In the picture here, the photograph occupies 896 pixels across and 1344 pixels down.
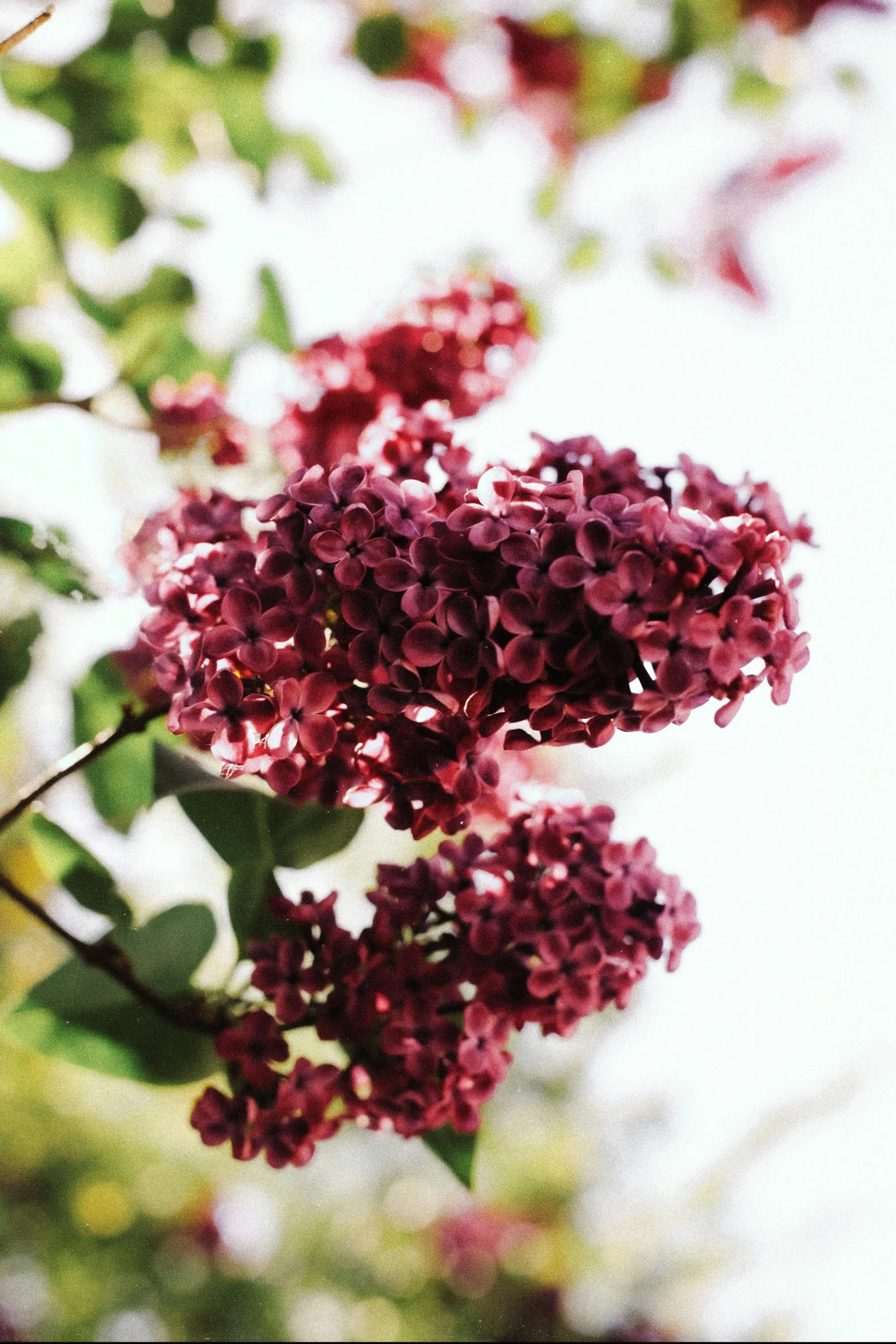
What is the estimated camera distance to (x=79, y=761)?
2.05ft

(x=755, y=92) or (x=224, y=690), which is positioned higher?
(x=755, y=92)

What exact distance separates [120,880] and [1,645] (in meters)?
0.18

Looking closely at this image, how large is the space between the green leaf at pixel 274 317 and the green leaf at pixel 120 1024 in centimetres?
56

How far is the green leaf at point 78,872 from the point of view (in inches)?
27.6

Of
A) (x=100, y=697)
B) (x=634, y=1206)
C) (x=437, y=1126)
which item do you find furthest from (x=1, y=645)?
(x=634, y=1206)

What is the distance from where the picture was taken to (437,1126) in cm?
66

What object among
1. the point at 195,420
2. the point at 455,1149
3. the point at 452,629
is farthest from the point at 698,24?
the point at 455,1149

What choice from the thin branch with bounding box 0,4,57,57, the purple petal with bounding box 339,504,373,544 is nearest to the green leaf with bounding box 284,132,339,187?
the thin branch with bounding box 0,4,57,57

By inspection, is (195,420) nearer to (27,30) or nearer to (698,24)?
(27,30)

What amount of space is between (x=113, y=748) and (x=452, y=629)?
0.37 metres

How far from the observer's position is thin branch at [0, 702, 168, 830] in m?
0.63

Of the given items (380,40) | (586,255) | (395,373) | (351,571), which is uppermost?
(586,255)

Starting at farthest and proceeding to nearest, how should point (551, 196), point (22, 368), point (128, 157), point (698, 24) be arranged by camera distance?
point (551, 196)
point (698, 24)
point (128, 157)
point (22, 368)

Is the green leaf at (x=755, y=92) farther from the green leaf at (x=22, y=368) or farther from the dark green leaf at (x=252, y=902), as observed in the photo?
the dark green leaf at (x=252, y=902)
